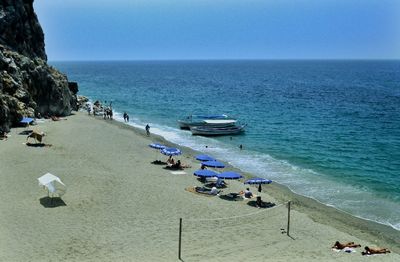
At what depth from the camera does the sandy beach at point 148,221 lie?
21438 millimetres

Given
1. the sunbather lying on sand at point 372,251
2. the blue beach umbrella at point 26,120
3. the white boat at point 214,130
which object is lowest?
the white boat at point 214,130

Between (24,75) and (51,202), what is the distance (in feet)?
120

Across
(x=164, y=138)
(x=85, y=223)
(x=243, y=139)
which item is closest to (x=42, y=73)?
(x=164, y=138)

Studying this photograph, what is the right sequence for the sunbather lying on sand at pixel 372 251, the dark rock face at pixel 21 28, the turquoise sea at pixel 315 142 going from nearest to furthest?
the sunbather lying on sand at pixel 372 251, the turquoise sea at pixel 315 142, the dark rock face at pixel 21 28

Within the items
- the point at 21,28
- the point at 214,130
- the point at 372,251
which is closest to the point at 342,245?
the point at 372,251

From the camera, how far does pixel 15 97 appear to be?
54.7 m

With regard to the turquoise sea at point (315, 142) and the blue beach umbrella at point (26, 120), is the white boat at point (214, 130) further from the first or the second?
the blue beach umbrella at point (26, 120)

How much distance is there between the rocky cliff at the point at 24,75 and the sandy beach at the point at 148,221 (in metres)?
16.4

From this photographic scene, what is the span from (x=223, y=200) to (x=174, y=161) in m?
11.6

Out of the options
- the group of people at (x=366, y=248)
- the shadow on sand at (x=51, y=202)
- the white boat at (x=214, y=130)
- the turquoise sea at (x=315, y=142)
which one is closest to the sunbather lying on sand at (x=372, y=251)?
the group of people at (x=366, y=248)

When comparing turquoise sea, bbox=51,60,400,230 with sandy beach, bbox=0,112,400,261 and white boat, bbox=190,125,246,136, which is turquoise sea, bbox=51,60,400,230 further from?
sandy beach, bbox=0,112,400,261

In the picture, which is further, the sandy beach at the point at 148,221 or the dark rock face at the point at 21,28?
the dark rock face at the point at 21,28

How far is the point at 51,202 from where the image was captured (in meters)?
27.1

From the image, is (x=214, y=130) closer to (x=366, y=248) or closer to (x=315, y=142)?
(x=315, y=142)
